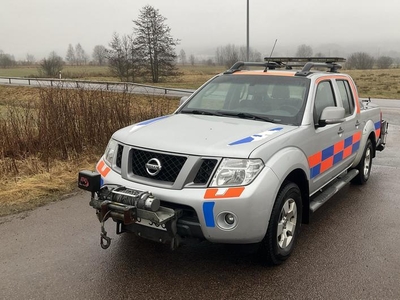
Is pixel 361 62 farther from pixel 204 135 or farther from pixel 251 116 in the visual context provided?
pixel 204 135

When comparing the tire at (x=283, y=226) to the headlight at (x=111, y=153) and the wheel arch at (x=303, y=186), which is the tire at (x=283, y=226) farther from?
the headlight at (x=111, y=153)

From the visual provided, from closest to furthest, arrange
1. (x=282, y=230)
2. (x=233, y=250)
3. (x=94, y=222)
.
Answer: (x=282, y=230) < (x=233, y=250) < (x=94, y=222)

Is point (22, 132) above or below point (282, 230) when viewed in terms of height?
above

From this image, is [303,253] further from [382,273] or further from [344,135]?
[344,135]

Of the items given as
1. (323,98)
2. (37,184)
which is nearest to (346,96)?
(323,98)

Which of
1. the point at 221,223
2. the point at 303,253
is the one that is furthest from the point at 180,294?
the point at 303,253

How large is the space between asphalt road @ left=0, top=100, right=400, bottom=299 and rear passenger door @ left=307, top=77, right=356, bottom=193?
0.64 m

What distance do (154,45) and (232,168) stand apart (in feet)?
136

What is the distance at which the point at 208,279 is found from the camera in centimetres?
339

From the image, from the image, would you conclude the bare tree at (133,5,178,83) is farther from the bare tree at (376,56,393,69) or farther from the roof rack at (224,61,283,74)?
the bare tree at (376,56,393,69)

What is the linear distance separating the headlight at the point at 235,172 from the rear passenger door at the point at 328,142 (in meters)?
1.09

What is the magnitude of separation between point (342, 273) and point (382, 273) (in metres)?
0.37

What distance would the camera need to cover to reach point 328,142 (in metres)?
4.50

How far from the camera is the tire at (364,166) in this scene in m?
6.10
